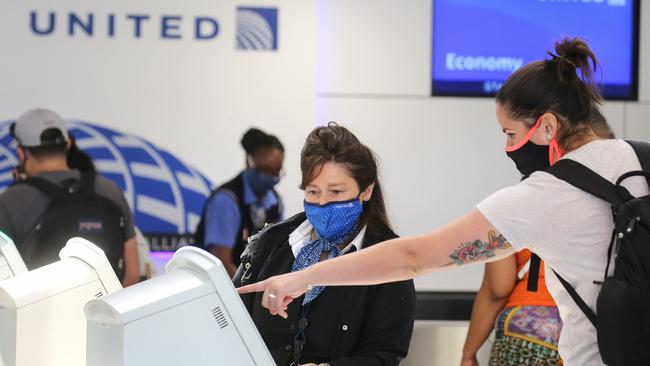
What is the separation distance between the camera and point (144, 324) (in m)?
1.44

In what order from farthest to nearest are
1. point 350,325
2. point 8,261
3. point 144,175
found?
1. point 144,175
2. point 350,325
3. point 8,261

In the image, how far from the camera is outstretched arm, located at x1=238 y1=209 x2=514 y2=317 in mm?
1949

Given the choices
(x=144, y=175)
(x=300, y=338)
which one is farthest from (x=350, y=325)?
(x=144, y=175)

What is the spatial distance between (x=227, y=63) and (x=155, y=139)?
2.02 ft

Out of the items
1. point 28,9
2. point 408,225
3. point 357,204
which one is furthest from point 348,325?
point 28,9

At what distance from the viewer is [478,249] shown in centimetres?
196

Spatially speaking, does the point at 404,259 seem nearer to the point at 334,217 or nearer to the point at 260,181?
the point at 334,217

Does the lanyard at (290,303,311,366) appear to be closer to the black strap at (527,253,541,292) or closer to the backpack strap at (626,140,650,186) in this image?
the black strap at (527,253,541,292)

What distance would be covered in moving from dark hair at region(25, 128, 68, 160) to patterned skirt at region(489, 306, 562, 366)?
209 centimetres

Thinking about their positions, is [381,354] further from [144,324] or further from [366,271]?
[144,324]

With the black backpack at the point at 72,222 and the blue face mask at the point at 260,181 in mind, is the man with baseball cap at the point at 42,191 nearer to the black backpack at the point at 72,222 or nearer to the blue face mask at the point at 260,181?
the black backpack at the point at 72,222

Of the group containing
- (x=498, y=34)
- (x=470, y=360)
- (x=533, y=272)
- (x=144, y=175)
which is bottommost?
(x=470, y=360)

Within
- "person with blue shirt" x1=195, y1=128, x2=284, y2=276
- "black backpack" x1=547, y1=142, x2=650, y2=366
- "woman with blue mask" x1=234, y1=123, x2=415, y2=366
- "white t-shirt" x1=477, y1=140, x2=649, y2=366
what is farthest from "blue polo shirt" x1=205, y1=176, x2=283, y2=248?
"black backpack" x1=547, y1=142, x2=650, y2=366

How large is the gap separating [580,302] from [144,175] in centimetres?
379
